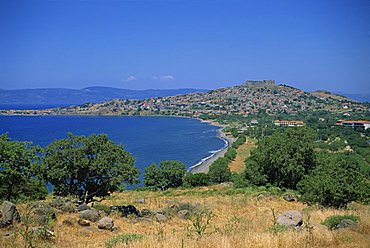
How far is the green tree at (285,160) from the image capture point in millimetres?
31469

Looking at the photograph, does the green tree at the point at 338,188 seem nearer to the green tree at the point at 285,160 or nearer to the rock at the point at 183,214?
the rock at the point at 183,214

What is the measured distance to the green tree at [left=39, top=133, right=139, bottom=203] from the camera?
16609 millimetres

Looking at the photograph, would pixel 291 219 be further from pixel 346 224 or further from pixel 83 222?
pixel 83 222

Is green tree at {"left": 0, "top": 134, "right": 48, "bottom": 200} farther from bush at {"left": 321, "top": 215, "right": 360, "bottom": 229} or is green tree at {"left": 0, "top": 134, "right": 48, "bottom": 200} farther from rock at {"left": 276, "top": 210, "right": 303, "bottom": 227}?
bush at {"left": 321, "top": 215, "right": 360, "bottom": 229}

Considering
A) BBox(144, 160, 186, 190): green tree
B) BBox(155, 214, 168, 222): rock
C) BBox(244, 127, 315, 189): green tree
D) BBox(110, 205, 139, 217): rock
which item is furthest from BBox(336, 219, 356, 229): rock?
BBox(144, 160, 186, 190): green tree

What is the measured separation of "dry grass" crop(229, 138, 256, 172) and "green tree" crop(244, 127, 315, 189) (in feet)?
110

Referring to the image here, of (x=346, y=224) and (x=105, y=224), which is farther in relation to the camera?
(x=105, y=224)

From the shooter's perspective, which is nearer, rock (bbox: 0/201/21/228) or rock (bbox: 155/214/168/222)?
rock (bbox: 0/201/21/228)

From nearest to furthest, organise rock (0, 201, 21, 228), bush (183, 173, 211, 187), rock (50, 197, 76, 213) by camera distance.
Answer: rock (0, 201, 21, 228), rock (50, 197, 76, 213), bush (183, 173, 211, 187)

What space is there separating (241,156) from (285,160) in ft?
172

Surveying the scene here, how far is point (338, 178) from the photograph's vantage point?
19734mm

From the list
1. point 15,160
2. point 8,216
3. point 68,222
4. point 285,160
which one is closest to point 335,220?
point 68,222

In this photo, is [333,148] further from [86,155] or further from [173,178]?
[86,155]

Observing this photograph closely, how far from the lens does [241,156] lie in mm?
83688
